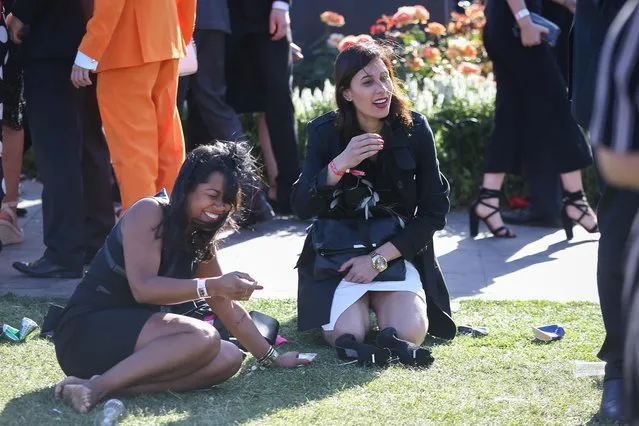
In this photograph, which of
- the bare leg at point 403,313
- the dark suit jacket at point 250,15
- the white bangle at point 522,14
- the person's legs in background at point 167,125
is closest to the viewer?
the bare leg at point 403,313

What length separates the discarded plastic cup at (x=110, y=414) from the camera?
3.77m

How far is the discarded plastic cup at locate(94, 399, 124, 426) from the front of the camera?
3768 mm

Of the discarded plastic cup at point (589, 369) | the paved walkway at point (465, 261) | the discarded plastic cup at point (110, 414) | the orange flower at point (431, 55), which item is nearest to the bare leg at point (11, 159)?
the paved walkway at point (465, 261)

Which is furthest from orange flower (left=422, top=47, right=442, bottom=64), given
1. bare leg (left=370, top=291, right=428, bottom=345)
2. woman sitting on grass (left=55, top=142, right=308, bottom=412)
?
woman sitting on grass (left=55, top=142, right=308, bottom=412)

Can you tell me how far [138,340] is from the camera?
13.4ft

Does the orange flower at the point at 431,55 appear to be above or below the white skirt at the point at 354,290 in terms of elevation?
above

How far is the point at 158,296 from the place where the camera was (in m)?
3.97

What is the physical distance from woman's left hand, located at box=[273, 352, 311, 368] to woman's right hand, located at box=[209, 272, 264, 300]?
61 cm

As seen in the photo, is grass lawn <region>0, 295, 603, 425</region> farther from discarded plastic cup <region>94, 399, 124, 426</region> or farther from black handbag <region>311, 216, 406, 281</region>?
black handbag <region>311, 216, 406, 281</region>

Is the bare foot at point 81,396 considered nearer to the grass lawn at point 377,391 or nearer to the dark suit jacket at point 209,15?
the grass lawn at point 377,391

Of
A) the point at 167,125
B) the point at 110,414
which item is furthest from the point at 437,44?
the point at 110,414

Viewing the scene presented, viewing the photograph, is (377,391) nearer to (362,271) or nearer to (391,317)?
(391,317)

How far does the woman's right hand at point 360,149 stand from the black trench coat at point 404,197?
0.63 feet

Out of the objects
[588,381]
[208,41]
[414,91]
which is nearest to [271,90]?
[208,41]
